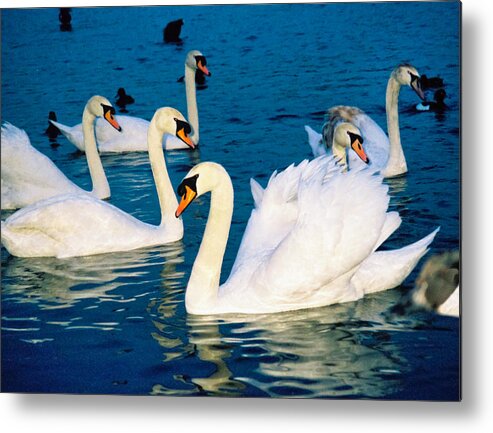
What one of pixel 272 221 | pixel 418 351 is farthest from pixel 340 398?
pixel 272 221

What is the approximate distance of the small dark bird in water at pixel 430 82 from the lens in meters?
8.70

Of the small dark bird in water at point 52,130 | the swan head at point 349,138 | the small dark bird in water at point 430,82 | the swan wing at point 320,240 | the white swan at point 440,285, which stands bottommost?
the white swan at point 440,285

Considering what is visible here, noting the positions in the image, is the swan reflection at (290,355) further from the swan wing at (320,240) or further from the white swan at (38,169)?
the white swan at (38,169)

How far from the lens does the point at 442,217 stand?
870 cm

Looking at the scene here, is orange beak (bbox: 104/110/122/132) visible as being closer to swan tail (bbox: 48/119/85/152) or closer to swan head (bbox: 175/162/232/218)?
swan tail (bbox: 48/119/85/152)

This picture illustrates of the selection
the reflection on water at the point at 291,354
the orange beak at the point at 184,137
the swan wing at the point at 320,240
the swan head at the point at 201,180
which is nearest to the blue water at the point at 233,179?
the reflection on water at the point at 291,354

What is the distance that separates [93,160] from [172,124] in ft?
1.90

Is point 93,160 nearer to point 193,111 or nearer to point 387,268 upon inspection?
point 193,111

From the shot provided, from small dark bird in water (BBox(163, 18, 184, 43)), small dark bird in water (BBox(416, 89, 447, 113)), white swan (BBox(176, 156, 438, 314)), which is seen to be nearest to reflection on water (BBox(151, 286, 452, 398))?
white swan (BBox(176, 156, 438, 314))

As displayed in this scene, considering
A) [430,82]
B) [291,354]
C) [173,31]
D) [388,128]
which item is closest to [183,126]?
[173,31]

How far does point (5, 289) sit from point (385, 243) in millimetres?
2128

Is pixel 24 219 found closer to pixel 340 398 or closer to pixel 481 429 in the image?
pixel 340 398

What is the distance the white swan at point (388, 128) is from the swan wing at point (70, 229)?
1.21 meters

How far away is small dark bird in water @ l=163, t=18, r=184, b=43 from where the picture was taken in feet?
29.3
